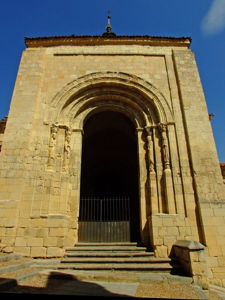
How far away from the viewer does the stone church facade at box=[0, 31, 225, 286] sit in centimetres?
618

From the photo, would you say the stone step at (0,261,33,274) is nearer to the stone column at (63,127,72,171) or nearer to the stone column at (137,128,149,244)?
the stone column at (63,127,72,171)

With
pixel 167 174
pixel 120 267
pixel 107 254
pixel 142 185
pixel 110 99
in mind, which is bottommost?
pixel 120 267

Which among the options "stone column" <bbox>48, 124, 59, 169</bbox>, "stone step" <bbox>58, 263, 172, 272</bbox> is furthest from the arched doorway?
"stone step" <bbox>58, 263, 172, 272</bbox>

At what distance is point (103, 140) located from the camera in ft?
43.1

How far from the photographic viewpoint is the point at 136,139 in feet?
27.3

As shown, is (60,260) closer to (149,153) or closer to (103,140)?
(149,153)

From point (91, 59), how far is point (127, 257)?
7.98m

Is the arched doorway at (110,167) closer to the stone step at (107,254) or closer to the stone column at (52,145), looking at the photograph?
the stone column at (52,145)

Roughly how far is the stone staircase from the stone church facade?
37 centimetres

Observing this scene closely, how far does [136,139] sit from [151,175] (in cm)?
185

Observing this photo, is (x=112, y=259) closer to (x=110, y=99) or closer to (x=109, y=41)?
(x=110, y=99)

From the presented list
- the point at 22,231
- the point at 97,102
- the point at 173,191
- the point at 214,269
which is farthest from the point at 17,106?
the point at 214,269

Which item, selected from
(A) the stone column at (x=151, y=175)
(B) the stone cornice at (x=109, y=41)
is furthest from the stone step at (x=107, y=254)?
(B) the stone cornice at (x=109, y=41)

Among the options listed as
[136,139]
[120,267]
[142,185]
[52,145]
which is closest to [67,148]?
[52,145]
